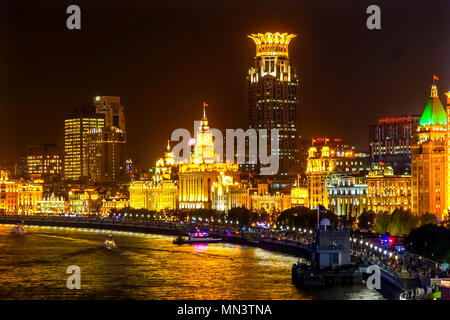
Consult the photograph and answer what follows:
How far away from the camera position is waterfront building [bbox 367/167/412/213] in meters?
94.1

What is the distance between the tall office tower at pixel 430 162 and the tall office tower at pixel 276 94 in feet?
156

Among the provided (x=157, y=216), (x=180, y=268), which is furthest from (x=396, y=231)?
(x=157, y=216)

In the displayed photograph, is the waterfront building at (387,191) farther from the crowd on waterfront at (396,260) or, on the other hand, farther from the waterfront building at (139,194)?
the waterfront building at (139,194)

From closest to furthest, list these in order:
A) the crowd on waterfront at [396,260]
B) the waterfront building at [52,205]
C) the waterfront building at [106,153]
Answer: the crowd on waterfront at [396,260]
the waterfront building at [52,205]
the waterfront building at [106,153]

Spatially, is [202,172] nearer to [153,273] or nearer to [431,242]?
[153,273]

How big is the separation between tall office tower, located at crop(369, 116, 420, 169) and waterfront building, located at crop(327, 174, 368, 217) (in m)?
36.8

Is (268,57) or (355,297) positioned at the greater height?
(268,57)

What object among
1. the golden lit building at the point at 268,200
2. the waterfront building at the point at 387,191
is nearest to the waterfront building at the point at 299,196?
the golden lit building at the point at 268,200

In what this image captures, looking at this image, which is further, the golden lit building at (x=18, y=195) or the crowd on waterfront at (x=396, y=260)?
the golden lit building at (x=18, y=195)

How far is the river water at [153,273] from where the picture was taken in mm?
49062

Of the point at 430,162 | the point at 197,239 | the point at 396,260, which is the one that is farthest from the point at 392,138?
the point at 396,260
